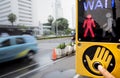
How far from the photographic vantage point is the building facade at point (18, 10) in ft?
380

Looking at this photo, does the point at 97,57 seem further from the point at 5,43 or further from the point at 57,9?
the point at 57,9

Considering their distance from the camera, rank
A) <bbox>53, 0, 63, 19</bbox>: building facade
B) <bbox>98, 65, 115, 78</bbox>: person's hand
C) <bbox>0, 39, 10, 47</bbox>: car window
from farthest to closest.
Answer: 1. <bbox>53, 0, 63, 19</bbox>: building facade
2. <bbox>0, 39, 10, 47</bbox>: car window
3. <bbox>98, 65, 115, 78</bbox>: person's hand

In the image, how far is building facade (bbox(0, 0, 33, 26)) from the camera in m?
116

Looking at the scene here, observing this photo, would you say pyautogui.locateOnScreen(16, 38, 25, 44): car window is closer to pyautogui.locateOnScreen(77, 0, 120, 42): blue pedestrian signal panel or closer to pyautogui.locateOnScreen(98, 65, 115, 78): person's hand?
pyautogui.locateOnScreen(77, 0, 120, 42): blue pedestrian signal panel

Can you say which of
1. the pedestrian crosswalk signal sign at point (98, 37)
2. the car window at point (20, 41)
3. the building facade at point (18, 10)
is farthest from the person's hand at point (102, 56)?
the building facade at point (18, 10)

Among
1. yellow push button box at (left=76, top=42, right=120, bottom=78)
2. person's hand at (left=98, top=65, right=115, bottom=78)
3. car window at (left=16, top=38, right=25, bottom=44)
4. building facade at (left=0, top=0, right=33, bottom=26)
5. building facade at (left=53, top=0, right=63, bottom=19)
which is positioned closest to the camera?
person's hand at (left=98, top=65, right=115, bottom=78)

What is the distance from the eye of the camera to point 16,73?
31.5 ft

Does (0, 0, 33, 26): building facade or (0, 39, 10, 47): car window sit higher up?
(0, 0, 33, 26): building facade

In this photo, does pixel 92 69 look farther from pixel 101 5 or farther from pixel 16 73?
pixel 16 73

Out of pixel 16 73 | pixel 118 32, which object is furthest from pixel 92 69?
pixel 16 73

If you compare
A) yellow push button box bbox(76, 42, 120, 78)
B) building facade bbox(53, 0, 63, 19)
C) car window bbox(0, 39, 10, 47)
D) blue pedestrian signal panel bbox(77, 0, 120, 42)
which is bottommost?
car window bbox(0, 39, 10, 47)

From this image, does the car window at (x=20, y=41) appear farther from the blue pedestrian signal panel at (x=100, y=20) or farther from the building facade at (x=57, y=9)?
the building facade at (x=57, y=9)

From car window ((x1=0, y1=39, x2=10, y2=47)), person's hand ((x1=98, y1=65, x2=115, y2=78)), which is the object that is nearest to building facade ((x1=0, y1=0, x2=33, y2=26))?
car window ((x1=0, y1=39, x2=10, y2=47))

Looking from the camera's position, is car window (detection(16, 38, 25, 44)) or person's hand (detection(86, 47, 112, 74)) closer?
person's hand (detection(86, 47, 112, 74))
